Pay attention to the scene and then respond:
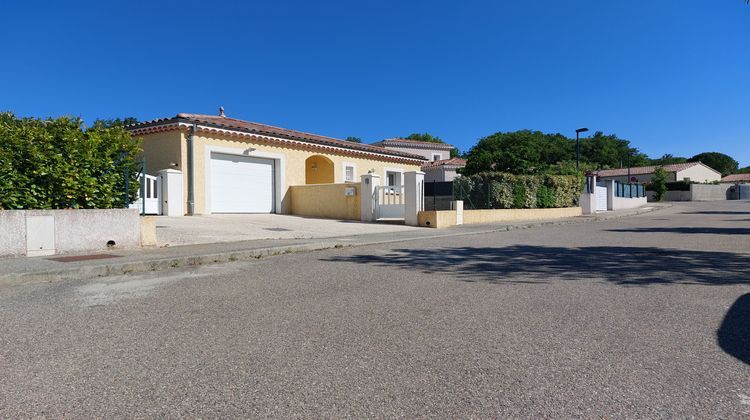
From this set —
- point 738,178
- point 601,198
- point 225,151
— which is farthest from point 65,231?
point 738,178

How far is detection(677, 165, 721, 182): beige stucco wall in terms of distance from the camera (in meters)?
74.5

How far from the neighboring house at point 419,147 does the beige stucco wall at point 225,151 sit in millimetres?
28830

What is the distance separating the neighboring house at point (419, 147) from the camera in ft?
171

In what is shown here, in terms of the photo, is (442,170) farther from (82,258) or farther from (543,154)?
(543,154)

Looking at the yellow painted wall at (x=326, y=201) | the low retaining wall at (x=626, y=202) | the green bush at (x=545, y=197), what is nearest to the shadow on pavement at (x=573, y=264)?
the yellow painted wall at (x=326, y=201)

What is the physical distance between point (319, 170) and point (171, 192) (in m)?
8.91

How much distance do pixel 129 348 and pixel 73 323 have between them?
116cm

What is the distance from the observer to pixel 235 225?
1441 centimetres

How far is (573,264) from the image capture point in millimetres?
8156

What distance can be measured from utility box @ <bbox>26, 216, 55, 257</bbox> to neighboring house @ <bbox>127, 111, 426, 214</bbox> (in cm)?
782

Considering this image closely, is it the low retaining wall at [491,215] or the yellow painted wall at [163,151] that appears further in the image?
the low retaining wall at [491,215]

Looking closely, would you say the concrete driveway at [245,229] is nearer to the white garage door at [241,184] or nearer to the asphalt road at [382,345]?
the white garage door at [241,184]

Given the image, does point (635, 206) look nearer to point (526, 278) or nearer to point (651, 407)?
point (526, 278)

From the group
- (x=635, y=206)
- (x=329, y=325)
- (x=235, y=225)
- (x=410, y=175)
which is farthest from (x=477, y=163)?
(x=329, y=325)
